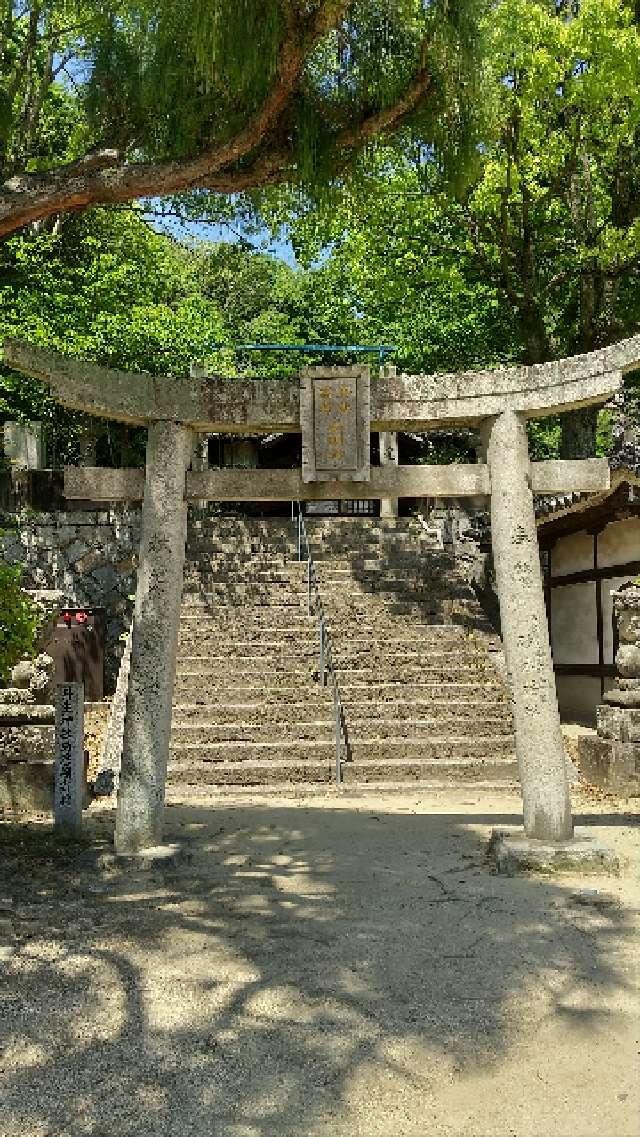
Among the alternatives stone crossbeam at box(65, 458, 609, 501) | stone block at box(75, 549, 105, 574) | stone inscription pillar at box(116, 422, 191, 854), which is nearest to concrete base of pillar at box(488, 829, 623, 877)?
stone inscription pillar at box(116, 422, 191, 854)

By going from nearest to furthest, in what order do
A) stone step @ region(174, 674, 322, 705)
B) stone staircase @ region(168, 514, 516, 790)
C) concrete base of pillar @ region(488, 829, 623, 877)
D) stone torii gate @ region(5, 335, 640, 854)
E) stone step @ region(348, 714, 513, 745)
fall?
concrete base of pillar @ region(488, 829, 623, 877) < stone torii gate @ region(5, 335, 640, 854) < stone staircase @ region(168, 514, 516, 790) < stone step @ region(348, 714, 513, 745) < stone step @ region(174, 674, 322, 705)

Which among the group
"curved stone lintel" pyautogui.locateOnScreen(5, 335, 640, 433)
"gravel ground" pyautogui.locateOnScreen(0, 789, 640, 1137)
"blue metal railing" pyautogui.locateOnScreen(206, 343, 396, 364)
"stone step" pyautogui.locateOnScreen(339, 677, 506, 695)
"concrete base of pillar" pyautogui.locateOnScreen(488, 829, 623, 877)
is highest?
"blue metal railing" pyautogui.locateOnScreen(206, 343, 396, 364)

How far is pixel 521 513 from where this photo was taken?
7594mm

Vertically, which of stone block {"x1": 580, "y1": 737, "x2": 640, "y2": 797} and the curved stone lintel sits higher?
the curved stone lintel

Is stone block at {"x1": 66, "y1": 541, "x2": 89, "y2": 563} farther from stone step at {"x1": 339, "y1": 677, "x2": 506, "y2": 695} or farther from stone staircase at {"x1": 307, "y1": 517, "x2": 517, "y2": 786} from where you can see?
stone step at {"x1": 339, "y1": 677, "x2": 506, "y2": 695}

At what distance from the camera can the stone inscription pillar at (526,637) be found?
7.02m

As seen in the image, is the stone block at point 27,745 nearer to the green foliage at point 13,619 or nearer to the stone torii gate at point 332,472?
the green foliage at point 13,619

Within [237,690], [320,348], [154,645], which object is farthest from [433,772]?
[320,348]

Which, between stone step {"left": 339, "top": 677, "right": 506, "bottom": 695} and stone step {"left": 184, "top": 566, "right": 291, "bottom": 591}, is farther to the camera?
stone step {"left": 184, "top": 566, "right": 291, "bottom": 591}

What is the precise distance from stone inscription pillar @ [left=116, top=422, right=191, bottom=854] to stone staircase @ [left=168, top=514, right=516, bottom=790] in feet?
12.3

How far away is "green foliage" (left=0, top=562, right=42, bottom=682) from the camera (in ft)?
→ 24.7

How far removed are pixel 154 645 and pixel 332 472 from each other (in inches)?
80.4

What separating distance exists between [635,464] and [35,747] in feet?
25.5

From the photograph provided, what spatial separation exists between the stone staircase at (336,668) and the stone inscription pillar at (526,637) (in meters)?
3.77
